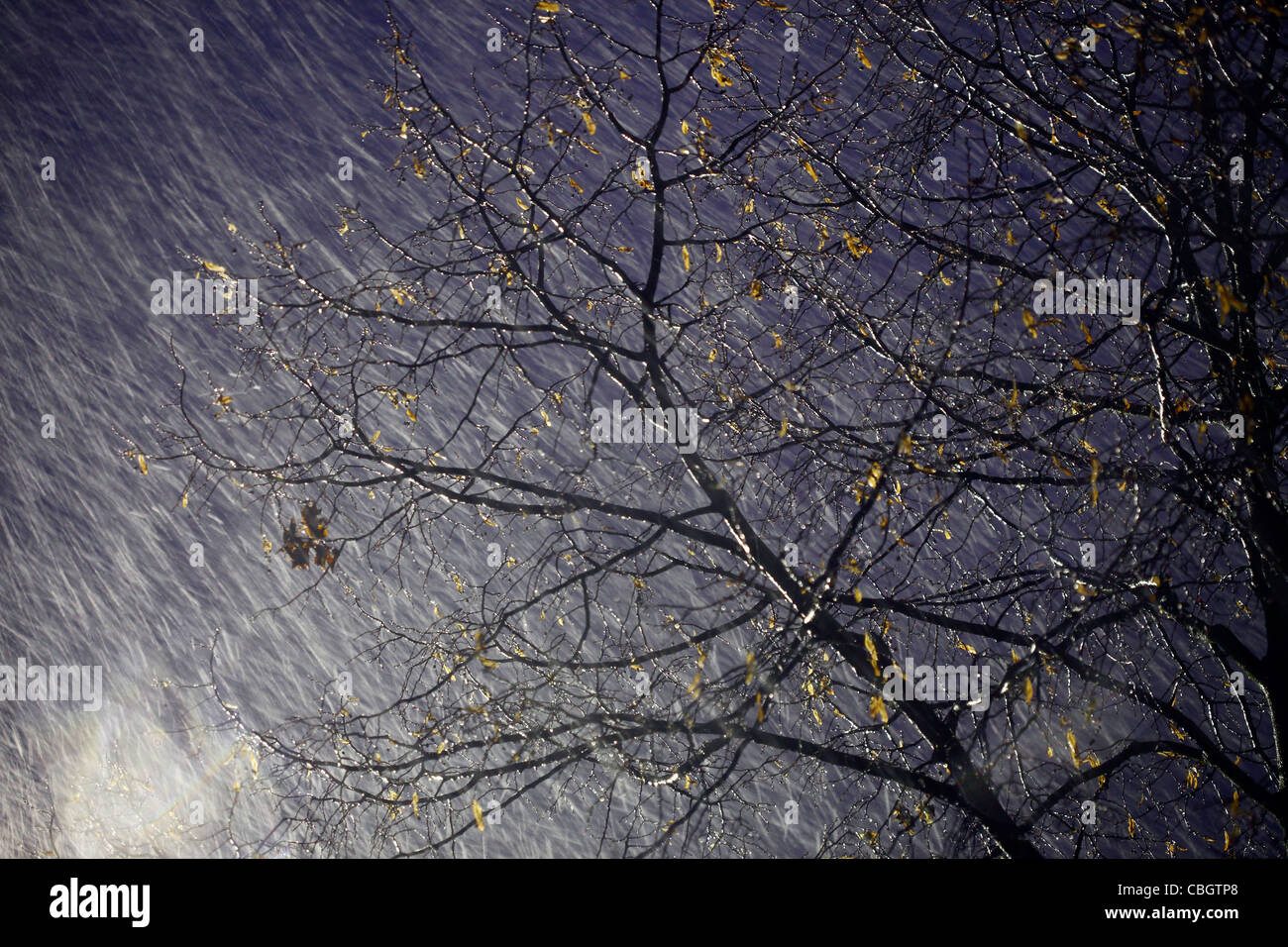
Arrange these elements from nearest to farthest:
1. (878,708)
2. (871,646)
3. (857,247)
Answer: (878,708) → (871,646) → (857,247)

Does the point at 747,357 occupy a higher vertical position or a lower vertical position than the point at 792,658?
higher

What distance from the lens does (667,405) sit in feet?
12.9

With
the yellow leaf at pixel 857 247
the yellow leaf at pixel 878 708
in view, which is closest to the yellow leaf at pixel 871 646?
the yellow leaf at pixel 878 708

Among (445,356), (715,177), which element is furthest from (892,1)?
(445,356)

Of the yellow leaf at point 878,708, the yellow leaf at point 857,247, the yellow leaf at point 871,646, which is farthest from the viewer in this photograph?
the yellow leaf at point 857,247

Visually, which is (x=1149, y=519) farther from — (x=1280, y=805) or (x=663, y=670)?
(x=663, y=670)

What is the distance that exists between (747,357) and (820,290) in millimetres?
581

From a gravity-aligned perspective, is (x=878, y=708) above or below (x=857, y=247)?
below

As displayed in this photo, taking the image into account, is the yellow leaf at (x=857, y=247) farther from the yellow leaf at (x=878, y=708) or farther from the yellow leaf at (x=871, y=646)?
the yellow leaf at (x=878, y=708)

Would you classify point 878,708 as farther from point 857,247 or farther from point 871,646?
point 857,247

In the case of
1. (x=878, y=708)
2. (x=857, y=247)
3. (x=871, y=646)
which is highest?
(x=857, y=247)

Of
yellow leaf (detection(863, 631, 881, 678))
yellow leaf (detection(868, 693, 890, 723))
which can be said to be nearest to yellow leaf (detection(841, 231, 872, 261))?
yellow leaf (detection(863, 631, 881, 678))

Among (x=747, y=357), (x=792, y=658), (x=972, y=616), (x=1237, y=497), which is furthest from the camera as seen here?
(x=972, y=616)

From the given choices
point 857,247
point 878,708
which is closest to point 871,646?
point 878,708
